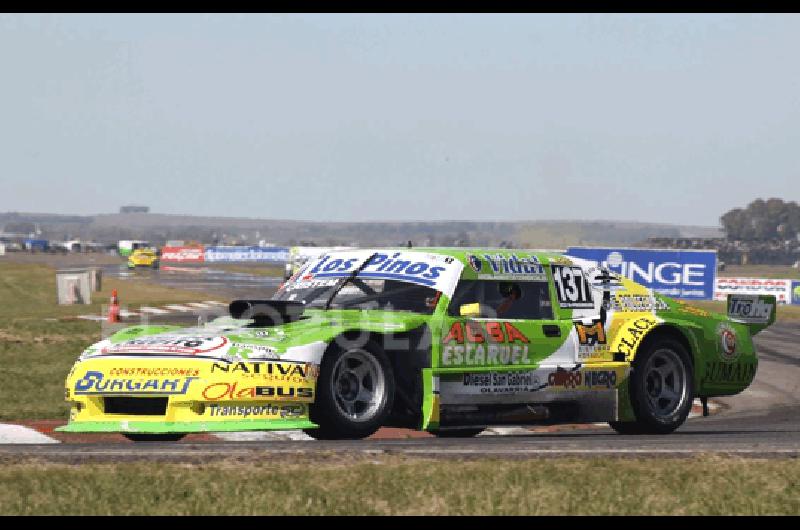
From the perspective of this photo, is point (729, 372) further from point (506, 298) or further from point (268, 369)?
point (268, 369)

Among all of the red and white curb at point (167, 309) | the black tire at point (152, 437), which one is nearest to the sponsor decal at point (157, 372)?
the black tire at point (152, 437)

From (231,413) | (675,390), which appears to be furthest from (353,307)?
(675,390)

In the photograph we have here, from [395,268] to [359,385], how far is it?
4.74 ft

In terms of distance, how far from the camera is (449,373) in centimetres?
979

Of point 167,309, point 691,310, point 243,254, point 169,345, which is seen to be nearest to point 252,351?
point 169,345

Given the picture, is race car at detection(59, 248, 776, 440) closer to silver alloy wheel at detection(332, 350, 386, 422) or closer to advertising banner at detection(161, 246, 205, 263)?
silver alloy wheel at detection(332, 350, 386, 422)

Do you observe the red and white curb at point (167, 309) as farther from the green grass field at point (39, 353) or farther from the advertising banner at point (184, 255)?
the advertising banner at point (184, 255)

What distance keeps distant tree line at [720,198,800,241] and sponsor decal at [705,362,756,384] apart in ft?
527

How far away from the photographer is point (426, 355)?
9734 millimetres

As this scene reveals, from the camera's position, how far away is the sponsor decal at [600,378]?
1074 centimetres

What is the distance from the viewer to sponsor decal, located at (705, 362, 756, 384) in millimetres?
11617

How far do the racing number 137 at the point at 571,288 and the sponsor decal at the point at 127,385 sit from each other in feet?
11.7

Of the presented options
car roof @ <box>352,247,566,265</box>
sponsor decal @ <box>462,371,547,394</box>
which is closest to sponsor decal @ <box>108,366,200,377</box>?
sponsor decal @ <box>462,371,547,394</box>

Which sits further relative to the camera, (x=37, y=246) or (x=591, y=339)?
(x=37, y=246)
